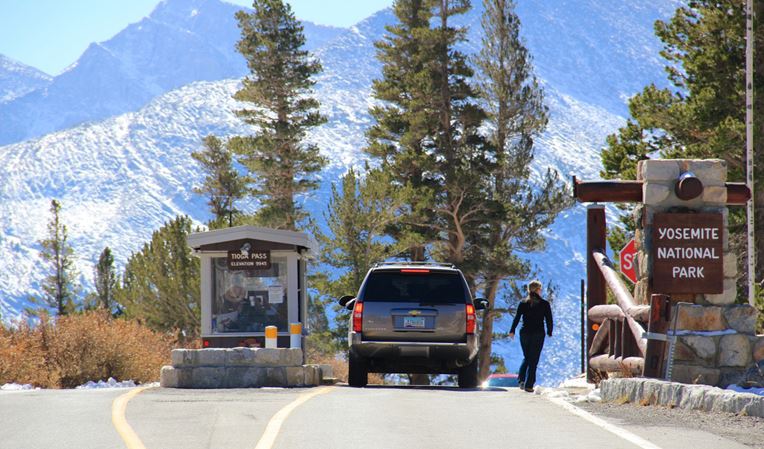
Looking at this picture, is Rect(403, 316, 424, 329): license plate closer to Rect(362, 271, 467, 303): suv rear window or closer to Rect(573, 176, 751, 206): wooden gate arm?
Rect(362, 271, 467, 303): suv rear window

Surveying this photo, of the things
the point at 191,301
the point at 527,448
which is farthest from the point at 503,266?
the point at 527,448

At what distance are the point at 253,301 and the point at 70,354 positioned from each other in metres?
3.92

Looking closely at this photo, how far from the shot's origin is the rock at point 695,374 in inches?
555

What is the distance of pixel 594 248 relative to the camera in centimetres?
1745

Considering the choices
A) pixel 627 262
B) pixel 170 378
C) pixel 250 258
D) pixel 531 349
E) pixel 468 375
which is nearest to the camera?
pixel 170 378

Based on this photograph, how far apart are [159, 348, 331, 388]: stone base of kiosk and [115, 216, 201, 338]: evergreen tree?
33.6m

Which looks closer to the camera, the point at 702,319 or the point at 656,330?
the point at 656,330

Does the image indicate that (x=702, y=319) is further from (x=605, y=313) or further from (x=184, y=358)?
(x=184, y=358)

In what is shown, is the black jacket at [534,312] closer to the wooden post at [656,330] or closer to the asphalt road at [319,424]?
the asphalt road at [319,424]

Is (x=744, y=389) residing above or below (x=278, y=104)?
below

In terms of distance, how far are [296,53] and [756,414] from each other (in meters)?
49.2

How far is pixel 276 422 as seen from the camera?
1104cm

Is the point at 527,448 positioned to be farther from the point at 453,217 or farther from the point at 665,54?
the point at 453,217

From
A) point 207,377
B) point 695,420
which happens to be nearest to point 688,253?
point 695,420
